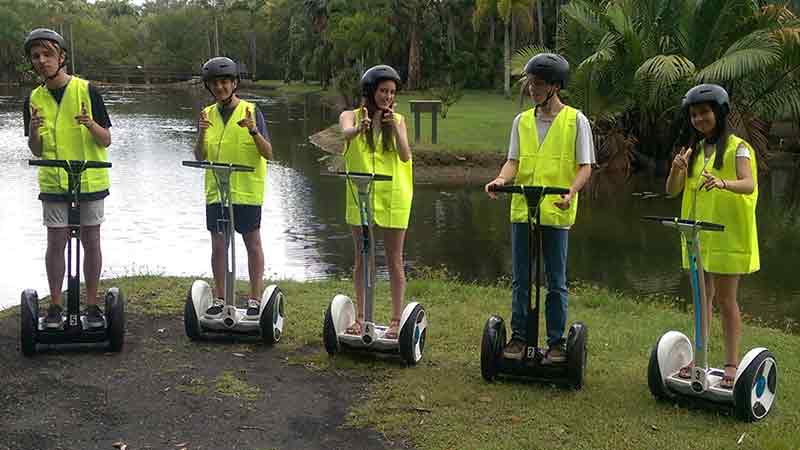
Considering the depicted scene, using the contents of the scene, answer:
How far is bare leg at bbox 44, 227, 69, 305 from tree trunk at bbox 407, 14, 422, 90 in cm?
5395

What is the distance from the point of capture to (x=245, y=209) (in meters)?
6.84

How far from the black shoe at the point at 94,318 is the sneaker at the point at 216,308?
75cm

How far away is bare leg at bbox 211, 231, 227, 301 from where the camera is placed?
6820 millimetres

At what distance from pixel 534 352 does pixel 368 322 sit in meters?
1.17

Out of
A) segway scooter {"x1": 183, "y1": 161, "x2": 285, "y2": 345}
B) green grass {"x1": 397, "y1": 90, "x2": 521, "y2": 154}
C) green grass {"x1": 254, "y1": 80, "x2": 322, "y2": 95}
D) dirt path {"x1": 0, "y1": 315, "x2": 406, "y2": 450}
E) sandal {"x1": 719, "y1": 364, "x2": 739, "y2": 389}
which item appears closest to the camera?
dirt path {"x1": 0, "y1": 315, "x2": 406, "y2": 450}

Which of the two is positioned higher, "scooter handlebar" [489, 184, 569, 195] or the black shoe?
"scooter handlebar" [489, 184, 569, 195]

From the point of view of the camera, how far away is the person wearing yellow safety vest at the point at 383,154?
6180 millimetres

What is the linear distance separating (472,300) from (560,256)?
320 centimetres

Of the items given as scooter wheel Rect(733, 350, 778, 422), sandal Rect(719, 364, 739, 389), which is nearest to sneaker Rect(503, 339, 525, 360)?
sandal Rect(719, 364, 739, 389)

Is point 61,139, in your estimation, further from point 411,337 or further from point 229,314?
point 411,337

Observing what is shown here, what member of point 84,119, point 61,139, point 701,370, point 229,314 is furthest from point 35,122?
point 701,370

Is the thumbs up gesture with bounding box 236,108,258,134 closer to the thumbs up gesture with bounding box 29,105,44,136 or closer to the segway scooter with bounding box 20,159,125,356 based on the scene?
the segway scooter with bounding box 20,159,125,356

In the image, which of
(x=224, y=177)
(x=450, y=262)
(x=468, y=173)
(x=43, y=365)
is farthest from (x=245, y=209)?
(x=468, y=173)

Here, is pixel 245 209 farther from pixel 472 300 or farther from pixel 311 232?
pixel 311 232
